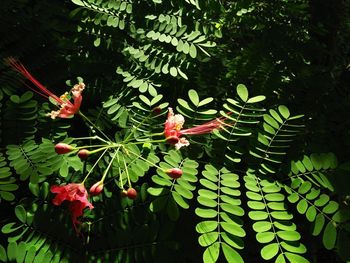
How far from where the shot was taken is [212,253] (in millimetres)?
1139

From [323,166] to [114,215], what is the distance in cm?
82

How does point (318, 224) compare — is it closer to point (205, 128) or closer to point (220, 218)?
point (220, 218)

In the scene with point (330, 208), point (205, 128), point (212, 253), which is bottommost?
point (212, 253)

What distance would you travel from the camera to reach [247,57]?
202 cm

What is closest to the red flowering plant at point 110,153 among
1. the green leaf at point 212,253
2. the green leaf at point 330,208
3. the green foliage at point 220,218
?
the green foliage at point 220,218

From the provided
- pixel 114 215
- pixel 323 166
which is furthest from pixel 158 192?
pixel 323 166

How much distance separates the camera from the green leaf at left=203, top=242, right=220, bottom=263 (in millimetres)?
1118

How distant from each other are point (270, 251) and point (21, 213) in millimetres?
880

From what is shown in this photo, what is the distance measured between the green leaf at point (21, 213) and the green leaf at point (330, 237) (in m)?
1.04

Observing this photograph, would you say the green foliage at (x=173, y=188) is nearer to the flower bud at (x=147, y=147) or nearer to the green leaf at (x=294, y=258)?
the flower bud at (x=147, y=147)

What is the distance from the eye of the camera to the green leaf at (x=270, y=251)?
3.84 feet

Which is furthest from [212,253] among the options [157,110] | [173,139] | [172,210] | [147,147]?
[157,110]

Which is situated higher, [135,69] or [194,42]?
[194,42]

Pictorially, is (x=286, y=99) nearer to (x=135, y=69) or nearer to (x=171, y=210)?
(x=135, y=69)
